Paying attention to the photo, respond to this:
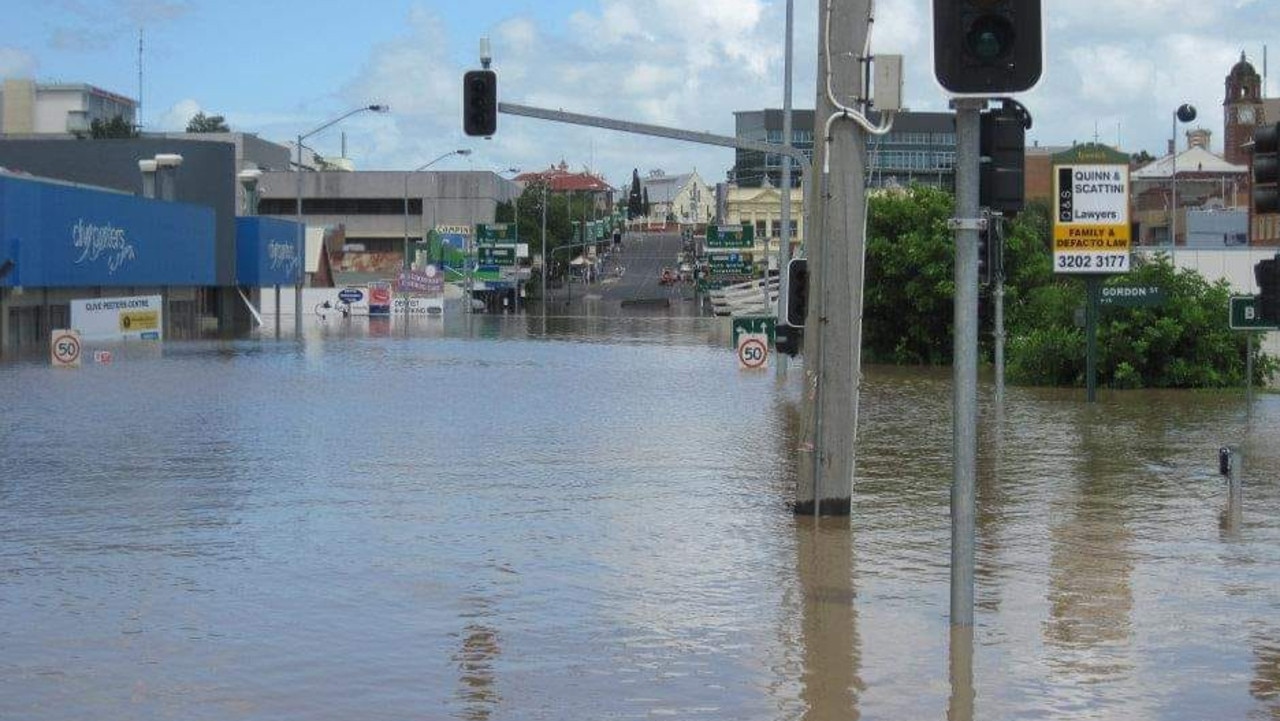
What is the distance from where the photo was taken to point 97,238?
59.9m

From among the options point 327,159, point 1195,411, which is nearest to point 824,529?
point 1195,411

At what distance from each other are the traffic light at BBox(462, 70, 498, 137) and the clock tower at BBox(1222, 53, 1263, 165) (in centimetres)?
11210

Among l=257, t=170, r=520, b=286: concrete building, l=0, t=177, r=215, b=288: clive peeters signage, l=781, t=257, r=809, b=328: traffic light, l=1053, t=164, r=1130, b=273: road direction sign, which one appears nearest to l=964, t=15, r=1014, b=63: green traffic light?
l=781, t=257, r=809, b=328: traffic light

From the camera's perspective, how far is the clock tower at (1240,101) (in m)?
126

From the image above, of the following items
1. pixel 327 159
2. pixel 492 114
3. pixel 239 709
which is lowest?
pixel 239 709

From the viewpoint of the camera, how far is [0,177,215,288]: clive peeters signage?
5303 centimetres

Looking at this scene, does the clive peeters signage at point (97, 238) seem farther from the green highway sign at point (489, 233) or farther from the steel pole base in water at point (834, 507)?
the steel pole base in water at point (834, 507)

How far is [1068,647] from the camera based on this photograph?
1134 centimetres

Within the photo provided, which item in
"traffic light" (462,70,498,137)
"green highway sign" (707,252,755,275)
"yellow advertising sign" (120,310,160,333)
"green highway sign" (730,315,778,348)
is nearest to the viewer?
"traffic light" (462,70,498,137)

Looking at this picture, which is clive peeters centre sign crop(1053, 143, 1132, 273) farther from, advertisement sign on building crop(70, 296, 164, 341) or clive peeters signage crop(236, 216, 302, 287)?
clive peeters signage crop(236, 216, 302, 287)

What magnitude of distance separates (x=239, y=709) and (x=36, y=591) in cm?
421

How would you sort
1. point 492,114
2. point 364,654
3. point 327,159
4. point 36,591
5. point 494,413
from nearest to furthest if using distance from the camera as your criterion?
point 364,654, point 36,591, point 492,114, point 494,413, point 327,159

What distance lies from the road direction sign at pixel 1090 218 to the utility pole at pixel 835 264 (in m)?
18.0

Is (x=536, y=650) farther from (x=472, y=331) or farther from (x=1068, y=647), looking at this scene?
(x=472, y=331)
